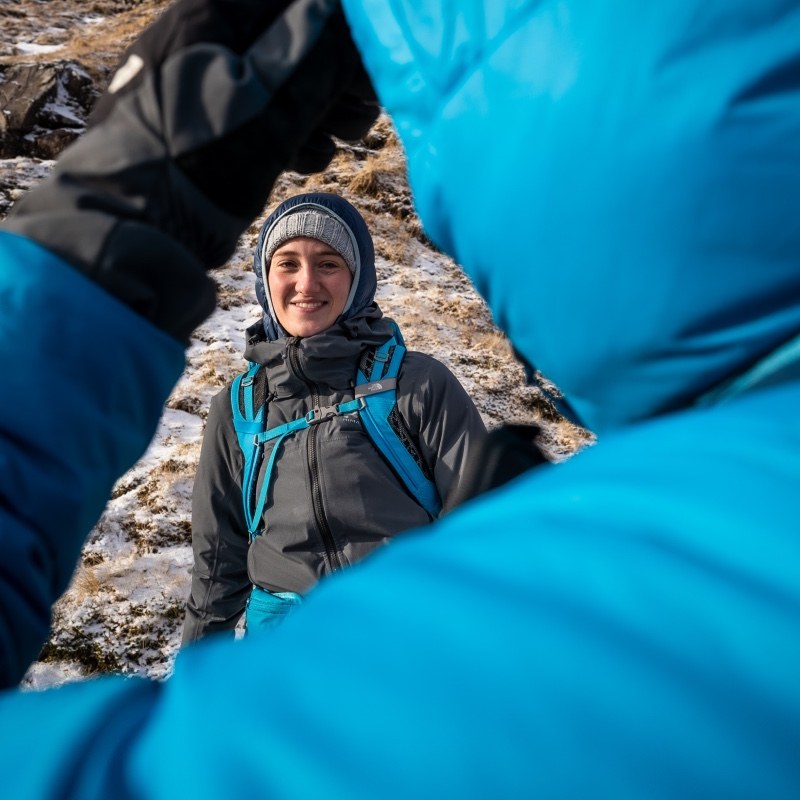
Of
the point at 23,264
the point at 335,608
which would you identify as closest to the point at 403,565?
the point at 335,608

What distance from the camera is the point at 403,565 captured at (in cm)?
35

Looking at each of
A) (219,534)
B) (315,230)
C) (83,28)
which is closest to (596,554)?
(219,534)

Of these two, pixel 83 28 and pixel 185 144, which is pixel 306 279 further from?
pixel 83 28

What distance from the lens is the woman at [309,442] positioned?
2713 millimetres

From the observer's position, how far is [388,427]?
Result: 2887 millimetres

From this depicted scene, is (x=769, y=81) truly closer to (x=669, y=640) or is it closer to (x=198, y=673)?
(x=669, y=640)

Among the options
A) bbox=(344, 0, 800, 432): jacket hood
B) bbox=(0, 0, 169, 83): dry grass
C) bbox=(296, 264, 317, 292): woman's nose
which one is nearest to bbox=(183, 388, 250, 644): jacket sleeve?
bbox=(296, 264, 317, 292): woman's nose

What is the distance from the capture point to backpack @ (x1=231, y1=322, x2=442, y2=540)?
9.33ft

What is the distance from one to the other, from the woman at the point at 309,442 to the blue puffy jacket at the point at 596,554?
7.32ft

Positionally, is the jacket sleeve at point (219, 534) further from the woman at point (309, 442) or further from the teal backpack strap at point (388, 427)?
the teal backpack strap at point (388, 427)

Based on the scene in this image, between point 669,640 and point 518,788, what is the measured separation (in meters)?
0.10

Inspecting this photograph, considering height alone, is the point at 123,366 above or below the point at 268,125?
below

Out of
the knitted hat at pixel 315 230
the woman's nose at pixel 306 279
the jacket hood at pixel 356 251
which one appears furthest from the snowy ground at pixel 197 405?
the knitted hat at pixel 315 230

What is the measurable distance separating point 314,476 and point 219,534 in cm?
72
